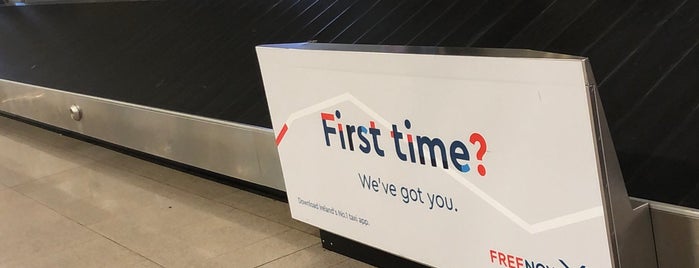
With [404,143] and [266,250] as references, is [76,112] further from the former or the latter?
[404,143]

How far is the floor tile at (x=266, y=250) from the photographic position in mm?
3436

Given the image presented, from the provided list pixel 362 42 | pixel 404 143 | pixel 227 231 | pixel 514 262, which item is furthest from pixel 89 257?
pixel 514 262

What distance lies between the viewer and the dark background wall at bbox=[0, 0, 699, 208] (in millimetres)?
2576

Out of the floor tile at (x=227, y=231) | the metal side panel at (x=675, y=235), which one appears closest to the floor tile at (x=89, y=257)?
the floor tile at (x=227, y=231)

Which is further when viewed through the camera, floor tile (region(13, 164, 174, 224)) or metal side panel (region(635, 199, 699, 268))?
floor tile (region(13, 164, 174, 224))

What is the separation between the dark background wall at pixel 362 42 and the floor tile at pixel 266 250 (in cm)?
73

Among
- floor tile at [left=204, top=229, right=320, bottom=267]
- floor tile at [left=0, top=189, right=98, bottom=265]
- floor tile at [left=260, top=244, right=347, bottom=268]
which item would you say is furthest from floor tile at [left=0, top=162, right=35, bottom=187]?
floor tile at [left=260, top=244, right=347, bottom=268]

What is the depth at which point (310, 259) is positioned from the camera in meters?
3.34

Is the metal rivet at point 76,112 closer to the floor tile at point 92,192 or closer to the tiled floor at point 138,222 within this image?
the tiled floor at point 138,222

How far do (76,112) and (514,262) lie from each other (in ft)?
15.1

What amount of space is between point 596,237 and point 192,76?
11.9ft

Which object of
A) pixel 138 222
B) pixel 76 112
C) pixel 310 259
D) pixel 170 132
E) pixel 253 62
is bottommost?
pixel 310 259

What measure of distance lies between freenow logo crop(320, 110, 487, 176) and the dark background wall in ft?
1.86

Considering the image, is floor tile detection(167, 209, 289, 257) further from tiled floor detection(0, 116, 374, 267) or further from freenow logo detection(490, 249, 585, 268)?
freenow logo detection(490, 249, 585, 268)
